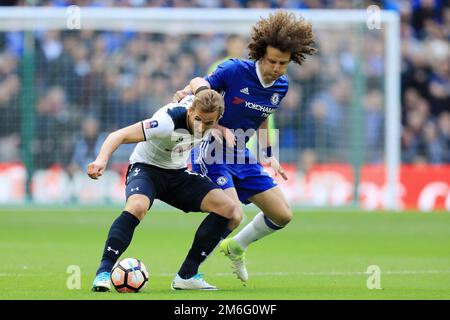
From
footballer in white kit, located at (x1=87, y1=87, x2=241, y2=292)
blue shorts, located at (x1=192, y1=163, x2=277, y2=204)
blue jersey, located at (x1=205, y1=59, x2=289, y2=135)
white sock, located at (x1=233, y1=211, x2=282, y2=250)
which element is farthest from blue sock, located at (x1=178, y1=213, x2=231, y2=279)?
blue jersey, located at (x1=205, y1=59, x2=289, y2=135)

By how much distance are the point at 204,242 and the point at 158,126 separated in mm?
1059

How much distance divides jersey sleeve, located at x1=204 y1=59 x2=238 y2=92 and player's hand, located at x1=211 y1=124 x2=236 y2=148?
Answer: 40 cm

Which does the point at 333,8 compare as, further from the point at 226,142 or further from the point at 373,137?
the point at 226,142

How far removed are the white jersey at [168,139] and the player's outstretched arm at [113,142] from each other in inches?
2.4

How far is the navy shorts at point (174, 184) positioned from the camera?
8219mm

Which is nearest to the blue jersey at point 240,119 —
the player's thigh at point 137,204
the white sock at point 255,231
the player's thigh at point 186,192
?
the white sock at point 255,231

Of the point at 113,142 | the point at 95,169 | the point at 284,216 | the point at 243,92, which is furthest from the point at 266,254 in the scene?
the point at 95,169

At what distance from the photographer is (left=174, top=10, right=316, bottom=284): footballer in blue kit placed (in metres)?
8.73

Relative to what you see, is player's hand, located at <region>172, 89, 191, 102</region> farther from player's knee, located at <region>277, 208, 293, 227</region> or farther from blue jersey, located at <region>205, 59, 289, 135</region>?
player's knee, located at <region>277, 208, 293, 227</region>

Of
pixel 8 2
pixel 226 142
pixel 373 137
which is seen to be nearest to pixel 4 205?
pixel 8 2

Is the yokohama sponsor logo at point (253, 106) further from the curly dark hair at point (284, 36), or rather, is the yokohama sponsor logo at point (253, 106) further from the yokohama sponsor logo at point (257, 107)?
the curly dark hair at point (284, 36)
